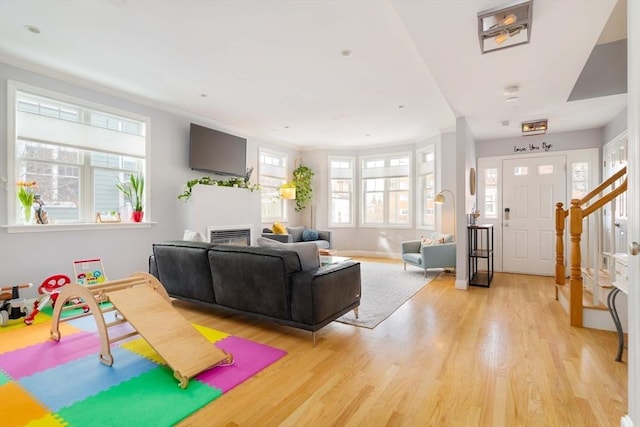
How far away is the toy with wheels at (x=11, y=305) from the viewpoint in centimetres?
321

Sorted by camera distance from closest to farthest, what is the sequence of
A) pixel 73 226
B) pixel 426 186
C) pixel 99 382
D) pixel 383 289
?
pixel 99 382 < pixel 73 226 < pixel 383 289 < pixel 426 186

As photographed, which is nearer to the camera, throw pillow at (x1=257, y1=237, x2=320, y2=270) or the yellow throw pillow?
throw pillow at (x1=257, y1=237, x2=320, y2=270)

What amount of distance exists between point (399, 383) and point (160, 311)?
1.90m

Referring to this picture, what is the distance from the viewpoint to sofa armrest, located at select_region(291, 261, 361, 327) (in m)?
2.66

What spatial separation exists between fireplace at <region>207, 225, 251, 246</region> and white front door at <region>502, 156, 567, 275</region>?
195 inches

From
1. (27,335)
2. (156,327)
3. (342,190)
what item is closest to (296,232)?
(342,190)

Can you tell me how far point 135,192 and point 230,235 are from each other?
5.69ft

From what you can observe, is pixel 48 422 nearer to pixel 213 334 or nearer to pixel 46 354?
pixel 46 354

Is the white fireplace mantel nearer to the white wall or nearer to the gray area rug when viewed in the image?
the gray area rug

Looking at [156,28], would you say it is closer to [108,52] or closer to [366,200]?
[108,52]

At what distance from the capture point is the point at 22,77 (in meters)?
3.67

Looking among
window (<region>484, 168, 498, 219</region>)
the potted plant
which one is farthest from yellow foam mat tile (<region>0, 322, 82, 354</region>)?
window (<region>484, 168, 498, 219</region>)

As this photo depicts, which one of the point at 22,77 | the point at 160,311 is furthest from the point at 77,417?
the point at 22,77

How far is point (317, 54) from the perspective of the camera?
3.41m
